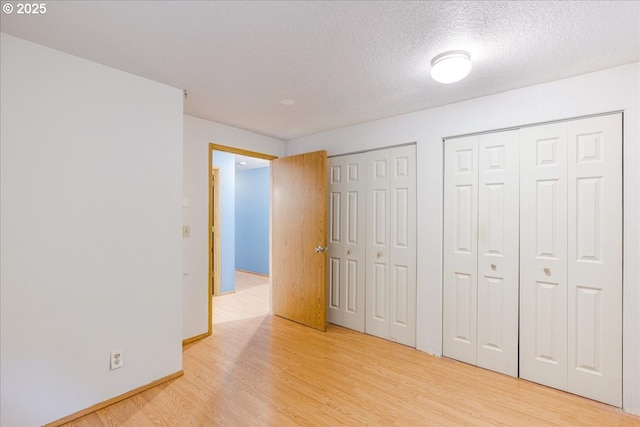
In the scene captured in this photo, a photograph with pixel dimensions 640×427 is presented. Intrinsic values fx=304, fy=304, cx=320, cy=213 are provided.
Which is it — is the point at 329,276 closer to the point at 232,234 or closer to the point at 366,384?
the point at 366,384

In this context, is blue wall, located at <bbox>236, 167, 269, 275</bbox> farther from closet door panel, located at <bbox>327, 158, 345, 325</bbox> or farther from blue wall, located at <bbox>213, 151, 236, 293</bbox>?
closet door panel, located at <bbox>327, 158, 345, 325</bbox>

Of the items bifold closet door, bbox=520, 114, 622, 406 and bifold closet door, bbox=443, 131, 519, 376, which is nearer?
bifold closet door, bbox=520, 114, 622, 406

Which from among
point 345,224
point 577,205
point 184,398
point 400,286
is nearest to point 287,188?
point 345,224

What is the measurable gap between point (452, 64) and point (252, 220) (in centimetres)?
554

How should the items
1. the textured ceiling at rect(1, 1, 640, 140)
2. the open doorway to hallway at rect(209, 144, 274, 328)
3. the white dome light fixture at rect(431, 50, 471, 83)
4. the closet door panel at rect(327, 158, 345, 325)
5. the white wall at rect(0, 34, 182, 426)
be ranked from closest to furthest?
the textured ceiling at rect(1, 1, 640, 140) < the white wall at rect(0, 34, 182, 426) < the white dome light fixture at rect(431, 50, 471, 83) < the closet door panel at rect(327, 158, 345, 325) < the open doorway to hallway at rect(209, 144, 274, 328)

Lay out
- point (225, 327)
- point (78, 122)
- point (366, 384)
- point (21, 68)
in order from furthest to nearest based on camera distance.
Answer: point (225, 327), point (366, 384), point (78, 122), point (21, 68)

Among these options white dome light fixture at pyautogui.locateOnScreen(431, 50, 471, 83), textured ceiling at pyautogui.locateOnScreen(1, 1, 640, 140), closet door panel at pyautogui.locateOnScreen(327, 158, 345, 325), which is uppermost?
textured ceiling at pyautogui.locateOnScreen(1, 1, 640, 140)

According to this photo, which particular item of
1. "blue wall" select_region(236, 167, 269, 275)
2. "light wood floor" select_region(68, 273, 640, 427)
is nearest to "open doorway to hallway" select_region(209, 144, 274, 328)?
"blue wall" select_region(236, 167, 269, 275)

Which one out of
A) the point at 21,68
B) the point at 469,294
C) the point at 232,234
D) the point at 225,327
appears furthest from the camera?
the point at 232,234

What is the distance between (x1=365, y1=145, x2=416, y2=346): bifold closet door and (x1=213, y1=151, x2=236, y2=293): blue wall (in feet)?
8.94

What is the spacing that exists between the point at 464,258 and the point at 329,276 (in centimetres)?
160

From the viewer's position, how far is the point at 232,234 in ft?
17.6

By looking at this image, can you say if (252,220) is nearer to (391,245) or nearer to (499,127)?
(391,245)

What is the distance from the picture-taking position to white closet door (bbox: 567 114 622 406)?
2072 mm
